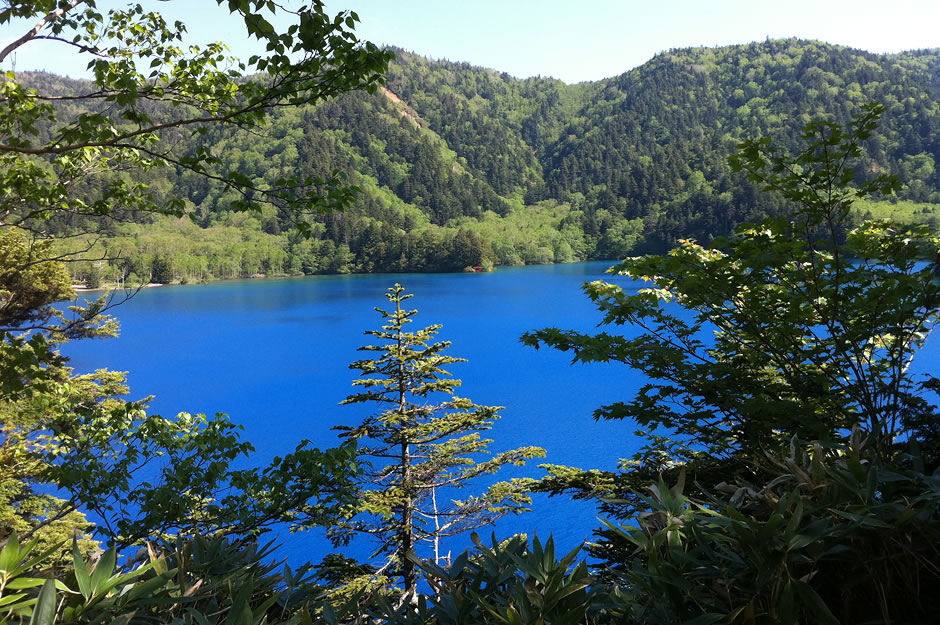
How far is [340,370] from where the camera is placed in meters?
32.6

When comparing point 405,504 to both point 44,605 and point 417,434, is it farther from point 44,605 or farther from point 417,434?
point 44,605

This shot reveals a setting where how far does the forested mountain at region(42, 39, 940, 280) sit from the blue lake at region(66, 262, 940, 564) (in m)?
35.8

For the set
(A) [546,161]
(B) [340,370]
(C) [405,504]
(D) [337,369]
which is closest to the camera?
(C) [405,504]

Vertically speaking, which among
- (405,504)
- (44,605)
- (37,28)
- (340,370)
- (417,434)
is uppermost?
(37,28)

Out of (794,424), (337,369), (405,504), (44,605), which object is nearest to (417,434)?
(405,504)

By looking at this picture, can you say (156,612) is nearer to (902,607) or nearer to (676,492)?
(676,492)

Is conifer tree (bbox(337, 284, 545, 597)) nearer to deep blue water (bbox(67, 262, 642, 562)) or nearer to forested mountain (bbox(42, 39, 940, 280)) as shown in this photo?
deep blue water (bbox(67, 262, 642, 562))

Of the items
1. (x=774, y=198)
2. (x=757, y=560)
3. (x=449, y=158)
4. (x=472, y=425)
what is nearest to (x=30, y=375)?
(x=757, y=560)

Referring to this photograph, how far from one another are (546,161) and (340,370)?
491 ft

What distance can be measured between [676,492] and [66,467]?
452 centimetres

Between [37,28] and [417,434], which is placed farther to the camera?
[417,434]

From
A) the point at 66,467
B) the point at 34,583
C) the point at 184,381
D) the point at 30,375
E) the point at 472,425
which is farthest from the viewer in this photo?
the point at 184,381

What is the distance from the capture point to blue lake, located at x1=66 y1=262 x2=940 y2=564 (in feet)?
67.3

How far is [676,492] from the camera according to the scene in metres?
1.31
